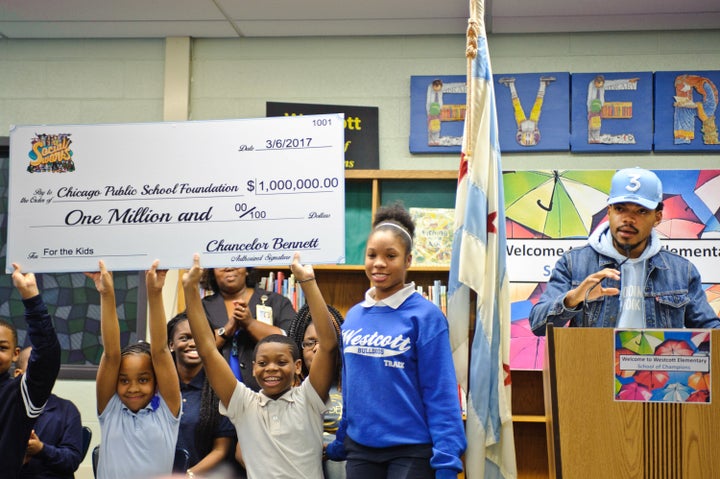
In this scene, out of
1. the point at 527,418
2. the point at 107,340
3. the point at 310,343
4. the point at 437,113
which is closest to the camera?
the point at 107,340

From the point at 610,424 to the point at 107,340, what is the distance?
5.76 ft

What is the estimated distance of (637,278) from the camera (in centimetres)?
287

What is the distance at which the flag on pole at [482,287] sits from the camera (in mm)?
2834

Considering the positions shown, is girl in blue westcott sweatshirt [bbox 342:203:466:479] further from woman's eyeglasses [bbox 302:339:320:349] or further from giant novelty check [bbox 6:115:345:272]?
woman's eyeglasses [bbox 302:339:320:349]

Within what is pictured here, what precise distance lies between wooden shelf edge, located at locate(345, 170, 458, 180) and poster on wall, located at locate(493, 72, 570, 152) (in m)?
0.39

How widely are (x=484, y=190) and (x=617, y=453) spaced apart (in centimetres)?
107

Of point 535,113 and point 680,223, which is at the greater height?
point 535,113

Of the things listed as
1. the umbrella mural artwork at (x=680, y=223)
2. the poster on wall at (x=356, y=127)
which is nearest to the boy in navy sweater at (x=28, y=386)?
the poster on wall at (x=356, y=127)

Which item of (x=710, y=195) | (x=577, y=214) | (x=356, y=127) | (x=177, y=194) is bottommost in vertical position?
(x=177, y=194)

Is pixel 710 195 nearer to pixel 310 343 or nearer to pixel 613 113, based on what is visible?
pixel 613 113

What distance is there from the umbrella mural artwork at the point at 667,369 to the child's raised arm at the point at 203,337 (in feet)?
4.46

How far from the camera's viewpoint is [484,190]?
117 inches

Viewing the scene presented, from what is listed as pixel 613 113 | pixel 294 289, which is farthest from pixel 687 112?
pixel 294 289

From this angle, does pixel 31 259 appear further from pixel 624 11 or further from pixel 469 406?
pixel 624 11
